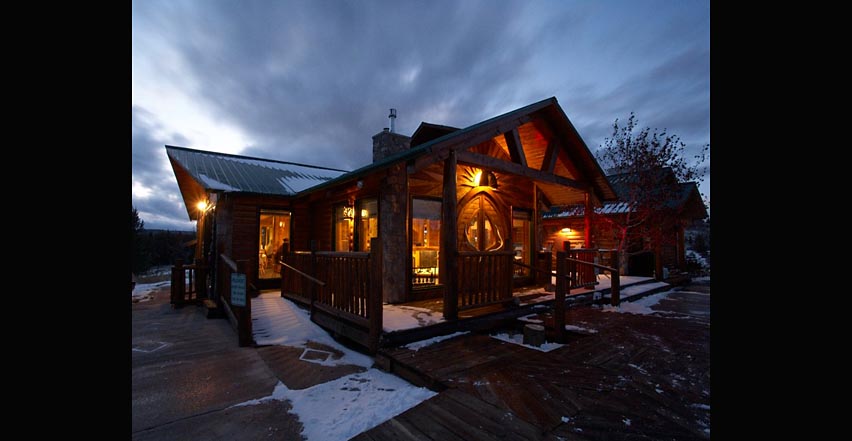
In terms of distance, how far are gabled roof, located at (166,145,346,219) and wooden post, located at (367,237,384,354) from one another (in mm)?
6933

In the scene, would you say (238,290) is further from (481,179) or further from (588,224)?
(588,224)

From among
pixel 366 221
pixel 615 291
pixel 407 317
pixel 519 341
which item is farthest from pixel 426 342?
pixel 615 291

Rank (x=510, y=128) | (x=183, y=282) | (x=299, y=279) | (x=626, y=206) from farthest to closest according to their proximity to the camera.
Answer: (x=626, y=206)
(x=183, y=282)
(x=299, y=279)
(x=510, y=128)

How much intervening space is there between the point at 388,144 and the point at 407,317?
747 cm

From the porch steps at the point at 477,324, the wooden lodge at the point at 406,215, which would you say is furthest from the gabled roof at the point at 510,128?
the porch steps at the point at 477,324

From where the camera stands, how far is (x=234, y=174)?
1165 cm

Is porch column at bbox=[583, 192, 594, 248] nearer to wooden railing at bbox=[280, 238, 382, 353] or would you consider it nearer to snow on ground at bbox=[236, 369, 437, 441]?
wooden railing at bbox=[280, 238, 382, 353]

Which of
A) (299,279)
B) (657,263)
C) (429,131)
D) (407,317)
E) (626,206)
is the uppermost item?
(429,131)

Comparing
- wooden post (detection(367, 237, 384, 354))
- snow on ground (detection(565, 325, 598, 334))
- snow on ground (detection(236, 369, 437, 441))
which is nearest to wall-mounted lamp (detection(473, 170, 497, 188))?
snow on ground (detection(565, 325, 598, 334))

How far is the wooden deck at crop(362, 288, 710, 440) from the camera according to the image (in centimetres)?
289
